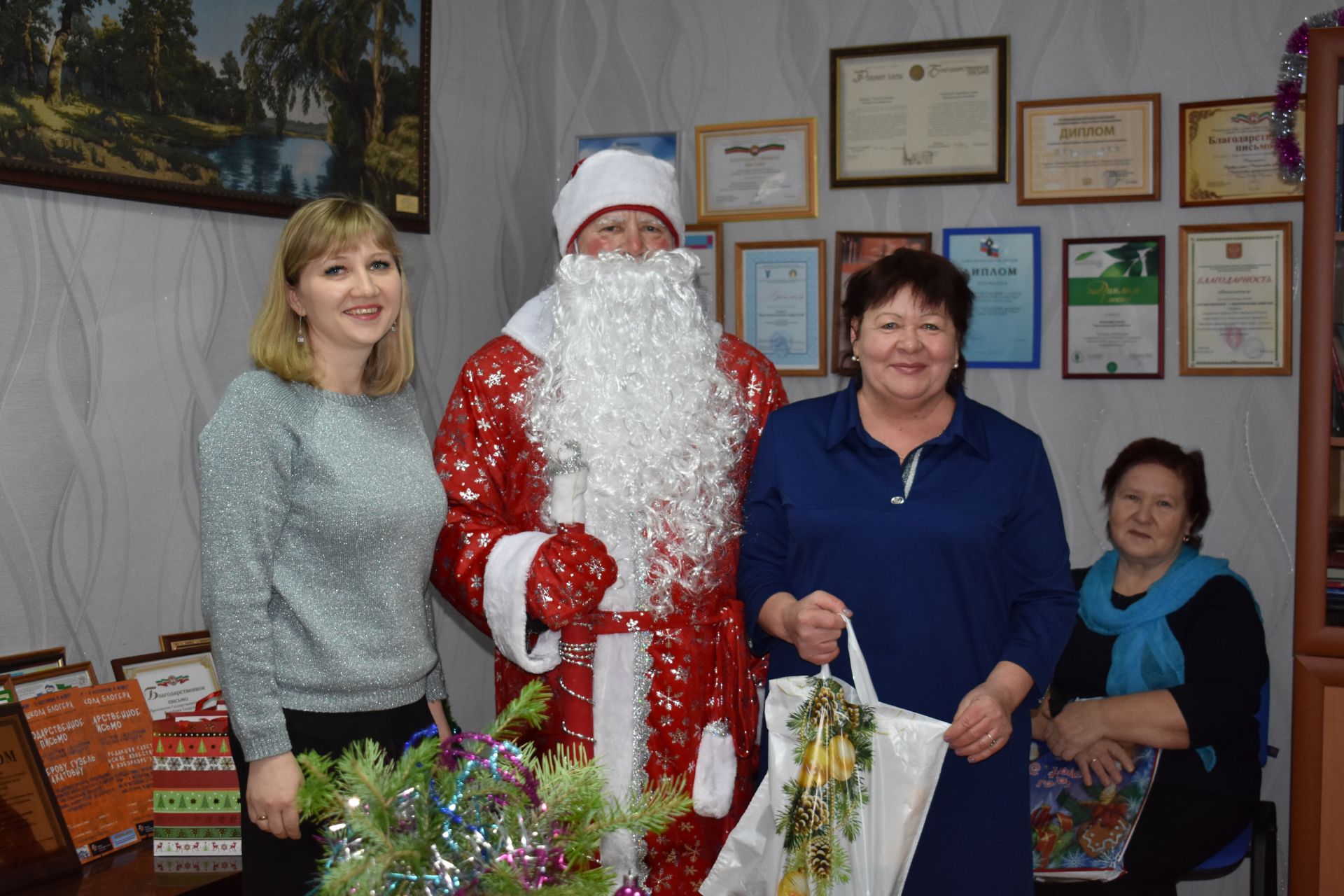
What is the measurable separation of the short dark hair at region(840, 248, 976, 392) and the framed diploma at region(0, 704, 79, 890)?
5.18 feet

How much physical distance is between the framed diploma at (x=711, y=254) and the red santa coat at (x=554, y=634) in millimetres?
1483

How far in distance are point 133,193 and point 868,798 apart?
1.75 meters

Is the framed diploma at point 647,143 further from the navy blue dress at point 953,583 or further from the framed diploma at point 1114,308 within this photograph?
the navy blue dress at point 953,583

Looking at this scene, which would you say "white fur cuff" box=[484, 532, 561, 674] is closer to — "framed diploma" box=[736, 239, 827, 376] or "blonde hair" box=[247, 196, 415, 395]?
"blonde hair" box=[247, 196, 415, 395]

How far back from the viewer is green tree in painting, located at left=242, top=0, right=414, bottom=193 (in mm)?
2506

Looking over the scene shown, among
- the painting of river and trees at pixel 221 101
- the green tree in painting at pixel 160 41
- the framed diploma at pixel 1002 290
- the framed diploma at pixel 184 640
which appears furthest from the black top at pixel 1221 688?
the green tree in painting at pixel 160 41

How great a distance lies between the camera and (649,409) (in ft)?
7.02

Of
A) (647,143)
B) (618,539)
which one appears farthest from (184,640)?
(647,143)

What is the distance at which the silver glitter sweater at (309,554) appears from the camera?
1.55 metres

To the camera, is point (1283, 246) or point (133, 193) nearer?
point (133, 193)

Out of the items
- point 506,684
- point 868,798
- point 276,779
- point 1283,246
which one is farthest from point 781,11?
point 276,779

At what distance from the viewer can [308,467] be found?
162cm

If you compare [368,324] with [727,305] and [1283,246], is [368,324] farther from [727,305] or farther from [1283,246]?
[1283,246]

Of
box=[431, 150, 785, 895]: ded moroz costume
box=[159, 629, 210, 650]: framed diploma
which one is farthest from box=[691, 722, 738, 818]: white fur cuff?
box=[159, 629, 210, 650]: framed diploma
